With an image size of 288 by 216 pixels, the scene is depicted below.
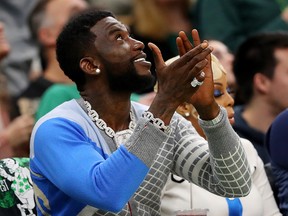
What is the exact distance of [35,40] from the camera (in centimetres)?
716

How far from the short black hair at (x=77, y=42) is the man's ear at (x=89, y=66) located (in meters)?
0.02

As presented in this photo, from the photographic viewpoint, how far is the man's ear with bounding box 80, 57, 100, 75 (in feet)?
13.5

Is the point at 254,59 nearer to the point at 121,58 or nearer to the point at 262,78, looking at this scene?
the point at 262,78

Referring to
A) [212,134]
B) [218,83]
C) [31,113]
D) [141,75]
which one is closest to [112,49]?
[141,75]

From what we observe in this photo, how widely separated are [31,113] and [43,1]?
3.31ft

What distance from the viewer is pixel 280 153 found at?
195 inches

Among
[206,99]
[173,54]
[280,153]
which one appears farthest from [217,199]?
[173,54]

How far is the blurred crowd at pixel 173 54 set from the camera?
578 centimetres

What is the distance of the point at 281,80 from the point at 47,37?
154 cm

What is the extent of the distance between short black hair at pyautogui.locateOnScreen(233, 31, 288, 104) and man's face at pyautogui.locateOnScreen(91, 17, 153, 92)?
2328 millimetres

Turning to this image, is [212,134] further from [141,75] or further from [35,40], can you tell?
[35,40]

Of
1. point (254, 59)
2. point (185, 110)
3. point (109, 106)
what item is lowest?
point (254, 59)

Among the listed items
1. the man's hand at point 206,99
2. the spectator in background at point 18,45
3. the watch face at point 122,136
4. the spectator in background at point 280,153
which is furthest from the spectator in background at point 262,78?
the man's hand at point 206,99

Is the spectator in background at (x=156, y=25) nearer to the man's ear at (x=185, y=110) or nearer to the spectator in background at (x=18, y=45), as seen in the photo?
the spectator in background at (x=18, y=45)
